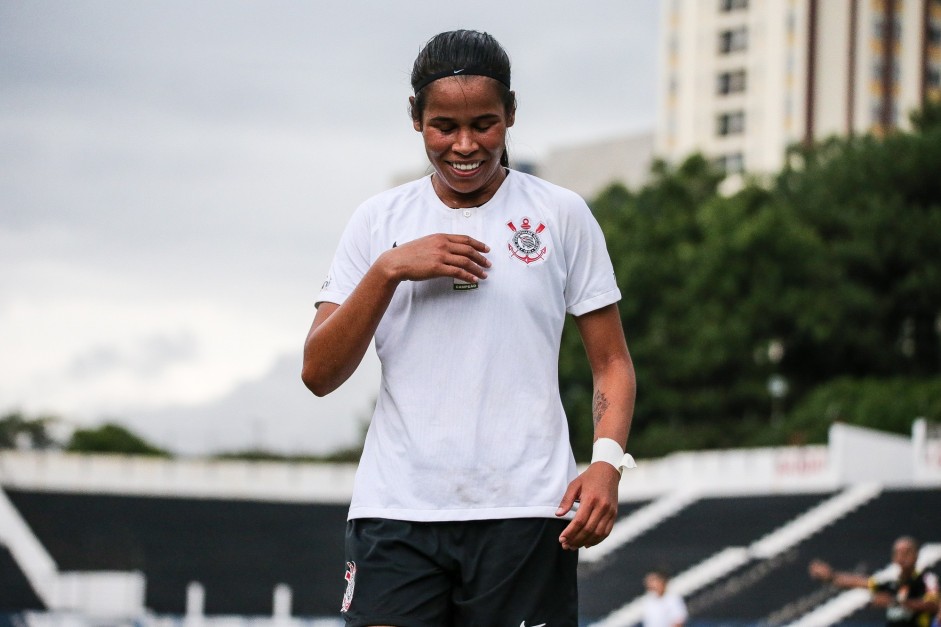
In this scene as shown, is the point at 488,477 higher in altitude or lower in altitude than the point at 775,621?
higher

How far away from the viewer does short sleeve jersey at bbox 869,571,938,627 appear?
11820 millimetres

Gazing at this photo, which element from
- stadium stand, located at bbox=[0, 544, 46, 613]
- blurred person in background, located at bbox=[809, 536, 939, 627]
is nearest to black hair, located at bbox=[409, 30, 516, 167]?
blurred person in background, located at bbox=[809, 536, 939, 627]

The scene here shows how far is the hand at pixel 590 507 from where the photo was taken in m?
3.21

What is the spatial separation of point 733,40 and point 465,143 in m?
67.9

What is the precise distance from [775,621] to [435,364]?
24.0m

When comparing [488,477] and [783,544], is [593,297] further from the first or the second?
[783,544]

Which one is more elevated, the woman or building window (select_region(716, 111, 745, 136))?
building window (select_region(716, 111, 745, 136))

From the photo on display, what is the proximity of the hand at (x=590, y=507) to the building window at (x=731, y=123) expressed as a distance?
6668 centimetres

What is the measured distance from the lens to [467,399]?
3273 millimetres

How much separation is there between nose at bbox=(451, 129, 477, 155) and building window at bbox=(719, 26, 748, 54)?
6737 cm

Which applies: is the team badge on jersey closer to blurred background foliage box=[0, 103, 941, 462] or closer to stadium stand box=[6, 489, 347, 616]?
stadium stand box=[6, 489, 347, 616]

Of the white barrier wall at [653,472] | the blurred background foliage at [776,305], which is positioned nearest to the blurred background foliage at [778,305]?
the blurred background foliage at [776,305]

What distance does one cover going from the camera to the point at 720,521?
33.8 metres

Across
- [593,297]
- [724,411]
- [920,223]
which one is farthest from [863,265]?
[593,297]
